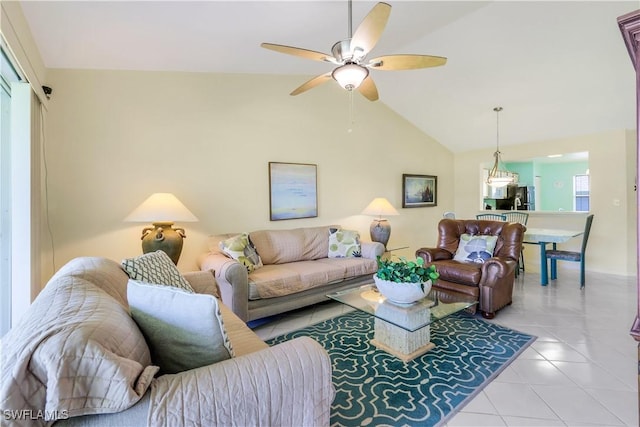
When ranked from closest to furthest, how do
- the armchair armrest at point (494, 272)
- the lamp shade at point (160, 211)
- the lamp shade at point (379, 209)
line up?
1. the lamp shade at point (160, 211)
2. the armchair armrest at point (494, 272)
3. the lamp shade at point (379, 209)

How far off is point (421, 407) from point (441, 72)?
4.00m

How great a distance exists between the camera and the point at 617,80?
11.7 feet

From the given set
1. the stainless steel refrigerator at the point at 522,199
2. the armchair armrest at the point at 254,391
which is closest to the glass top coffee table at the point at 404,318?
the armchair armrest at the point at 254,391

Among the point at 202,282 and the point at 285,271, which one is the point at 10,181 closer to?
the point at 202,282

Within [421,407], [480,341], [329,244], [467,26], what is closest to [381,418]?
[421,407]

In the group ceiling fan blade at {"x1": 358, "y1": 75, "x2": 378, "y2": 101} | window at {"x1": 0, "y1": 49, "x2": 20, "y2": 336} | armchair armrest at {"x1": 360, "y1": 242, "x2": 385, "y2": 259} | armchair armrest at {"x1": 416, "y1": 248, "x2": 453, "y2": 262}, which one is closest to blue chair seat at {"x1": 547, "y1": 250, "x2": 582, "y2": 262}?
armchair armrest at {"x1": 416, "y1": 248, "x2": 453, "y2": 262}

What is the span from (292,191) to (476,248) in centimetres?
240

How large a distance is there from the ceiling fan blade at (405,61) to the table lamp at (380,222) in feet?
8.25

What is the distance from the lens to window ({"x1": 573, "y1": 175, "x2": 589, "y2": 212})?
24.9 ft

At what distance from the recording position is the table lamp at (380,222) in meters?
4.38

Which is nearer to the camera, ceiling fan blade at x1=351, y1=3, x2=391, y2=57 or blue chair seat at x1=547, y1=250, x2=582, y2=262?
ceiling fan blade at x1=351, y1=3, x2=391, y2=57

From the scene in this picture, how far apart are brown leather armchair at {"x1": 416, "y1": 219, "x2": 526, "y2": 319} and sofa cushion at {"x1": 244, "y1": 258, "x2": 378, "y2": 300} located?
0.84 meters

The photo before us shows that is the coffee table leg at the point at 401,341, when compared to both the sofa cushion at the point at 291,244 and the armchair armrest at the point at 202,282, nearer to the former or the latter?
the armchair armrest at the point at 202,282

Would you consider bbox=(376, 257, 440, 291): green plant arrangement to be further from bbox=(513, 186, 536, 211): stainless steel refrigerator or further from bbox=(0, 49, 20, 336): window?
bbox=(513, 186, 536, 211): stainless steel refrigerator
